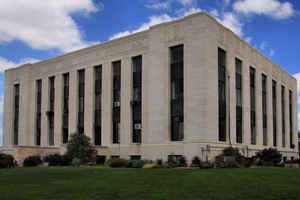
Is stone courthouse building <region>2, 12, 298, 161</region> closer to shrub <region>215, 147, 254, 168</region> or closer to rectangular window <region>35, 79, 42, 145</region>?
rectangular window <region>35, 79, 42, 145</region>

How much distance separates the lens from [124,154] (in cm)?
4338

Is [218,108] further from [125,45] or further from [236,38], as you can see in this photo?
[125,45]

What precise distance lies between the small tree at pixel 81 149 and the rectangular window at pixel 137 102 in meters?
5.33

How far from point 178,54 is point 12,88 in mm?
33292

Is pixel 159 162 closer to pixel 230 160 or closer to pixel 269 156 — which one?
pixel 230 160

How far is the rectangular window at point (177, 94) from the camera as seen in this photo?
39031 millimetres

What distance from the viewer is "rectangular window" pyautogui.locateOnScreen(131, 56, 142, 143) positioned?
42.9 m

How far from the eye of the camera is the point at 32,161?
129 feet

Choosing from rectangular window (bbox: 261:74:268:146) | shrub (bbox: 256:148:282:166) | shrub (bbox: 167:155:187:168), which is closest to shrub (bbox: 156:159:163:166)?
shrub (bbox: 167:155:187:168)

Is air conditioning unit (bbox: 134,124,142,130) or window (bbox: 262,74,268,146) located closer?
air conditioning unit (bbox: 134,124,142,130)

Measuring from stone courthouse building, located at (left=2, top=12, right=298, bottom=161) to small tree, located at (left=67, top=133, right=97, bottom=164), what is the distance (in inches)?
137

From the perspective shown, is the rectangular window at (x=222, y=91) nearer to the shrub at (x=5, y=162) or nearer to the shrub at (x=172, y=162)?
the shrub at (x=172, y=162)

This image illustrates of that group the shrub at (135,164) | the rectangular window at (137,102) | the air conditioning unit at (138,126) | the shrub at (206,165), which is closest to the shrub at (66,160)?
the shrub at (135,164)

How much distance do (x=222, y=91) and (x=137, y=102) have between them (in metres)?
9.72
